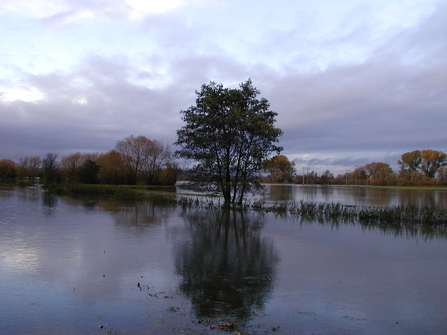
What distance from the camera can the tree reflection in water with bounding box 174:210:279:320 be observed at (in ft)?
18.2

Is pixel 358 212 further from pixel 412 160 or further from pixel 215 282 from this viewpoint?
pixel 412 160

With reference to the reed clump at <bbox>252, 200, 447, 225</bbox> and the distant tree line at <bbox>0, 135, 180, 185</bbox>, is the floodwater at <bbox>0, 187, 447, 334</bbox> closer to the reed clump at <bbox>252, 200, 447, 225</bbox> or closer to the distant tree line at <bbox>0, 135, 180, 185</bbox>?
the reed clump at <bbox>252, 200, 447, 225</bbox>

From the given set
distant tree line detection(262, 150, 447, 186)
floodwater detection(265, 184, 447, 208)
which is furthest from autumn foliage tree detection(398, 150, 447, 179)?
floodwater detection(265, 184, 447, 208)

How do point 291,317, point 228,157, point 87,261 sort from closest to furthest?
point 291,317
point 87,261
point 228,157

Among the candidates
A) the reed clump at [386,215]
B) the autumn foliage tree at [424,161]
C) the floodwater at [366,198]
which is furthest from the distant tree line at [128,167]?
the autumn foliage tree at [424,161]

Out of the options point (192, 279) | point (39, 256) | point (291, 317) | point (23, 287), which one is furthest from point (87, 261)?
point (291, 317)

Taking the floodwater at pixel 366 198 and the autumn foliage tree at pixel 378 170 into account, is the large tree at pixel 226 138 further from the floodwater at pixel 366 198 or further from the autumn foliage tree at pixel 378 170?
the autumn foliage tree at pixel 378 170

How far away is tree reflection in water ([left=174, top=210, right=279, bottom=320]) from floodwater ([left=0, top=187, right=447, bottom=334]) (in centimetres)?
3

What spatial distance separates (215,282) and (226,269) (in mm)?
1026

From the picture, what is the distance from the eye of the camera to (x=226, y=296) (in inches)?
234

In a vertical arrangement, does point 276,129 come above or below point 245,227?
above

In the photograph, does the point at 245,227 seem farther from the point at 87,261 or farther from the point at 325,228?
the point at 87,261

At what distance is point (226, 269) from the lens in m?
7.71

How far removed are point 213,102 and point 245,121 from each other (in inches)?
91.9
